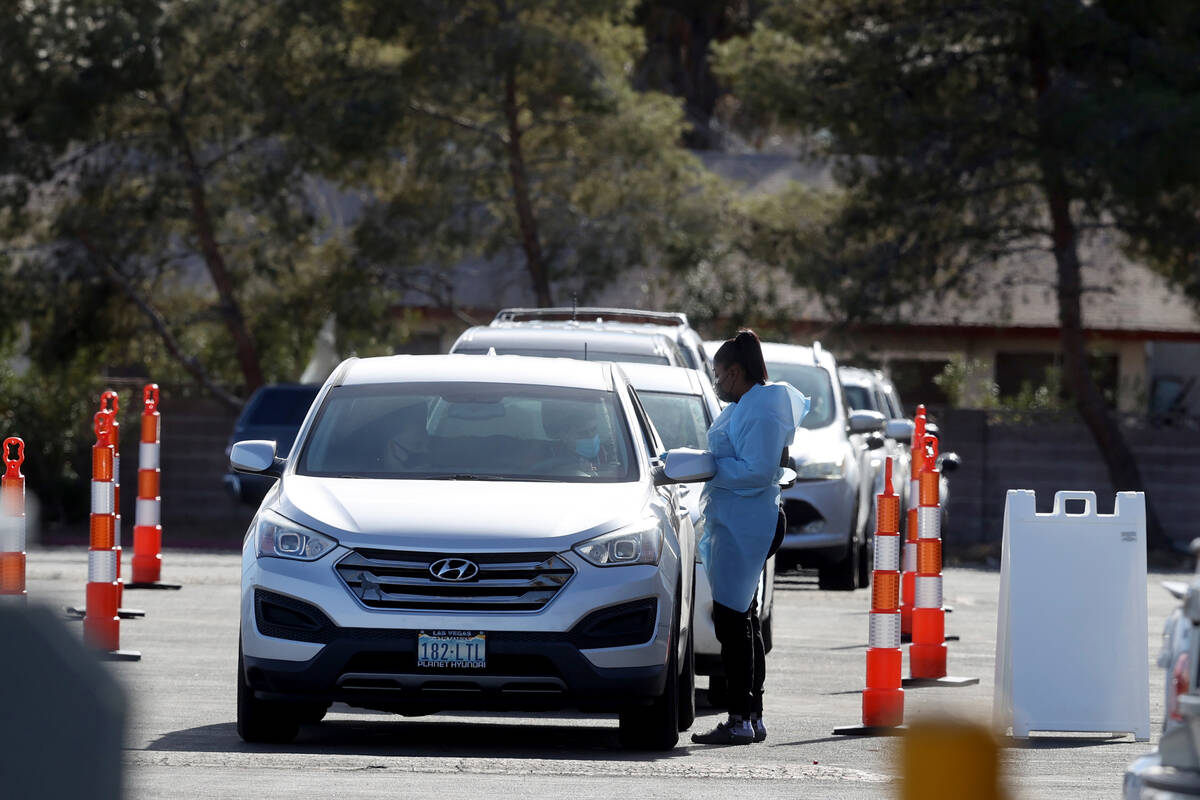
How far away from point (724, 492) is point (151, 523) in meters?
7.62

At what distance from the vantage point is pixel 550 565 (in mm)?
8453

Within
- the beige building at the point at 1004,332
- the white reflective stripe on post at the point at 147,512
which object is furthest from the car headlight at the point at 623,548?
the beige building at the point at 1004,332

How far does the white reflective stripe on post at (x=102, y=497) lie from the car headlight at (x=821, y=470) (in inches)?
278

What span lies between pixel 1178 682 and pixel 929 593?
6.52 m

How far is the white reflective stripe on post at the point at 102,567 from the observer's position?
11773mm

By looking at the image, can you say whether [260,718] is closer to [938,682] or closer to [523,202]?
[938,682]

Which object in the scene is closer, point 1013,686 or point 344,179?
point 1013,686

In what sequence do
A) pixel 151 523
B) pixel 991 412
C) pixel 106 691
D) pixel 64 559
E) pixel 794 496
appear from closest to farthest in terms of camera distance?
pixel 106 691, pixel 151 523, pixel 794 496, pixel 64 559, pixel 991 412

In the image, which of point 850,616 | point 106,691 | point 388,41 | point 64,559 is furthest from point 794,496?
point 106,691

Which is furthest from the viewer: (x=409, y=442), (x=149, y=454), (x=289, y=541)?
(x=149, y=454)

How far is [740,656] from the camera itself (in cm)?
935

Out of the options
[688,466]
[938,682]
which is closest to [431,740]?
[688,466]

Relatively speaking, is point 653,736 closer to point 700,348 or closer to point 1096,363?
point 700,348

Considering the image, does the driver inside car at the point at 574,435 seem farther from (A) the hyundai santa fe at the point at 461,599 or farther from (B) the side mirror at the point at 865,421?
(B) the side mirror at the point at 865,421
